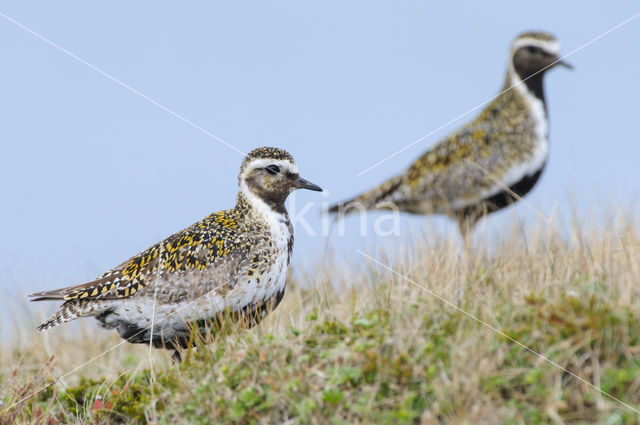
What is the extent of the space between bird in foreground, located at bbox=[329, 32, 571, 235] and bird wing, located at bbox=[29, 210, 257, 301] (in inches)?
140

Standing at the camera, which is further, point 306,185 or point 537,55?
point 537,55

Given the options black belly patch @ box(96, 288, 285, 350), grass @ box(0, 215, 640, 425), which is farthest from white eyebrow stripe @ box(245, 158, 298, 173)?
grass @ box(0, 215, 640, 425)

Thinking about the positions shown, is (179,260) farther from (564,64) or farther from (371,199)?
(564,64)

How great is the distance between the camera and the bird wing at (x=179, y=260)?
7.54m

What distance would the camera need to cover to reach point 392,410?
5.45 meters

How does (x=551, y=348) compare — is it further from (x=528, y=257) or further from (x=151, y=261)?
(x=151, y=261)

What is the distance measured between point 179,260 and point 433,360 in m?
3.05

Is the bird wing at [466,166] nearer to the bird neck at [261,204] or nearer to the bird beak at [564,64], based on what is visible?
the bird beak at [564,64]

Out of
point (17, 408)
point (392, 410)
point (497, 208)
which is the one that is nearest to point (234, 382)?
point (392, 410)

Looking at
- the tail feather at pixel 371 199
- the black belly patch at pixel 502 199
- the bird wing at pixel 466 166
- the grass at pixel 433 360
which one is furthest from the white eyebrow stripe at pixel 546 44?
the grass at pixel 433 360

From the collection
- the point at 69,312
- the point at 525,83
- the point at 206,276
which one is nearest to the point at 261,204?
the point at 206,276

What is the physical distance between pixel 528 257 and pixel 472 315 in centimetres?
172

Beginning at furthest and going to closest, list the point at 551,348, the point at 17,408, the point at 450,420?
the point at 17,408, the point at 551,348, the point at 450,420

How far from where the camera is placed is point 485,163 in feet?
35.3
